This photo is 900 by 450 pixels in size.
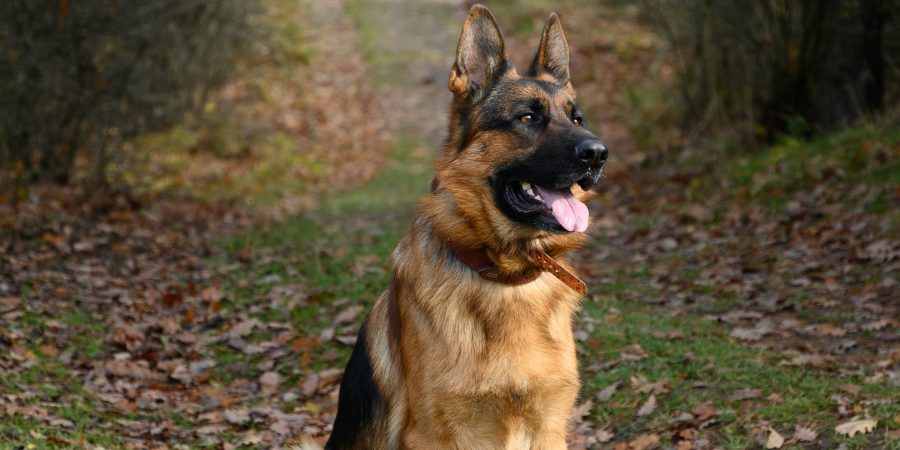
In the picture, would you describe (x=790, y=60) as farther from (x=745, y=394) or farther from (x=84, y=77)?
(x=84, y=77)

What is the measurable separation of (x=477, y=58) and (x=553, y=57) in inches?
20.1

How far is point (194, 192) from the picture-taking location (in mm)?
14898

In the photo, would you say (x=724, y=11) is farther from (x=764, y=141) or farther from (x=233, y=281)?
(x=233, y=281)

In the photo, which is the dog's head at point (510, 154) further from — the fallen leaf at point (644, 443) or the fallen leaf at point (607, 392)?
the fallen leaf at point (607, 392)

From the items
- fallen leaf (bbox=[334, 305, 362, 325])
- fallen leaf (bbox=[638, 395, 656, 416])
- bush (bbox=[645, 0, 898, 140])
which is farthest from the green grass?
fallen leaf (bbox=[334, 305, 362, 325])

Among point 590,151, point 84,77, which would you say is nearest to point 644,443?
point 590,151

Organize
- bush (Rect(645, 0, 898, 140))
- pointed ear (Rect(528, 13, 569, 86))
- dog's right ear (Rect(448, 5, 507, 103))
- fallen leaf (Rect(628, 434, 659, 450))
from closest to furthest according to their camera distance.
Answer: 1. dog's right ear (Rect(448, 5, 507, 103))
2. pointed ear (Rect(528, 13, 569, 86))
3. fallen leaf (Rect(628, 434, 659, 450))
4. bush (Rect(645, 0, 898, 140))

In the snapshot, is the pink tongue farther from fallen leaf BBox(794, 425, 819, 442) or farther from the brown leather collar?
fallen leaf BBox(794, 425, 819, 442)

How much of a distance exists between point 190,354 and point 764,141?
908 centimetres

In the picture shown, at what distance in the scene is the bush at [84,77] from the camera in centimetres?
1080

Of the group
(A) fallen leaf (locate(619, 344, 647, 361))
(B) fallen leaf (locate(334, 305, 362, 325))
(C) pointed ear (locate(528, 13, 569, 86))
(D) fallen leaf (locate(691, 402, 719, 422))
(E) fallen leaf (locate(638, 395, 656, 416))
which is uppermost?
(C) pointed ear (locate(528, 13, 569, 86))

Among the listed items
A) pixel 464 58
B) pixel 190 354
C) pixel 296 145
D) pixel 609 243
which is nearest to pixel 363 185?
pixel 296 145

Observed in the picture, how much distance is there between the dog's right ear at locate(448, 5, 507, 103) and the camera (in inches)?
169

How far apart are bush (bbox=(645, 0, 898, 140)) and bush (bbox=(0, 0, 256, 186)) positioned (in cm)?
821
